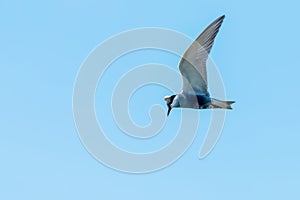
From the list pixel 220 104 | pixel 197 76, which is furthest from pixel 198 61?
pixel 220 104

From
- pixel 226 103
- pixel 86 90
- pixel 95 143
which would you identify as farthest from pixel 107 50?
pixel 226 103

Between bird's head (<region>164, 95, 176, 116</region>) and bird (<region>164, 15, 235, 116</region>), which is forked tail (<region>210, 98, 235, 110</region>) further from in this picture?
bird's head (<region>164, 95, 176, 116</region>)

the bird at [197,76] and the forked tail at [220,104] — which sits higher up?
the bird at [197,76]

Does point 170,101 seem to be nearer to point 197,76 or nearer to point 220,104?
point 197,76

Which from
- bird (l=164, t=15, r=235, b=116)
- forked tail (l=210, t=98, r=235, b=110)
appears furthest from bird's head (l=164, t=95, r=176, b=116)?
forked tail (l=210, t=98, r=235, b=110)

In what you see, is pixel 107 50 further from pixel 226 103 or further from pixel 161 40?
pixel 226 103

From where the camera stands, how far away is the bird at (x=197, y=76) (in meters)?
15.4

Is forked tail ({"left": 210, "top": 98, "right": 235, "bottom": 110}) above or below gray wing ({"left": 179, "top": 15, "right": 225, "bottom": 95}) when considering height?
below

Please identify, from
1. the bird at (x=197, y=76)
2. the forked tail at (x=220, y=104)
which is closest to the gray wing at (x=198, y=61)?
the bird at (x=197, y=76)

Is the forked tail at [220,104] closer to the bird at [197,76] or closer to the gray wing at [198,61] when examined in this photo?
the bird at [197,76]

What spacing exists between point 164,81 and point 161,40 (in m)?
0.93

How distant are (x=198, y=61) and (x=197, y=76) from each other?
0.39 metres

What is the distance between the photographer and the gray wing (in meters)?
15.4

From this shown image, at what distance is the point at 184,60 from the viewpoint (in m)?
15.7
